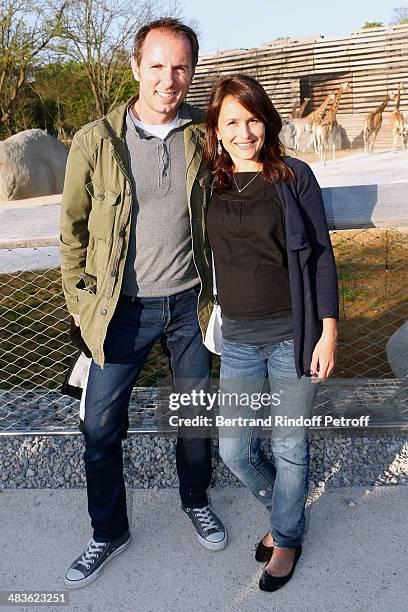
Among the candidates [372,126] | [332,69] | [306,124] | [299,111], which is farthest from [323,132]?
[332,69]

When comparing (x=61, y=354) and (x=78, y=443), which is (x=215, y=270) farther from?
(x=61, y=354)

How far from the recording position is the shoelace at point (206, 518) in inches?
89.0

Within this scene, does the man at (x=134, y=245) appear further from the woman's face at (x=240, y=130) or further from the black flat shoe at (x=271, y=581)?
the black flat shoe at (x=271, y=581)

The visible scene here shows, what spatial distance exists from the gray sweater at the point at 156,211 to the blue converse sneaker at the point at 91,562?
36.6 inches

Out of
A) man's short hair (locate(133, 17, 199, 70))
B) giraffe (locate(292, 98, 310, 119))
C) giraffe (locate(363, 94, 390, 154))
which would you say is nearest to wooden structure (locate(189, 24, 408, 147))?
giraffe (locate(292, 98, 310, 119))

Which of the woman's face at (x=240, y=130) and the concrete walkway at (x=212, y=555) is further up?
the woman's face at (x=240, y=130)

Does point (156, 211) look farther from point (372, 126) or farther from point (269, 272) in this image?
point (372, 126)

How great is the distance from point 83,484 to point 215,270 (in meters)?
1.27

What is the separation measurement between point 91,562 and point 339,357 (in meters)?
2.19

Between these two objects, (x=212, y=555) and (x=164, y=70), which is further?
(x=212, y=555)

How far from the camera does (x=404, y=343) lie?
126 inches

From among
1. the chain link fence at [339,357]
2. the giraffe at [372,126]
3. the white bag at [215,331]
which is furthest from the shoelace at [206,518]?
the giraffe at [372,126]

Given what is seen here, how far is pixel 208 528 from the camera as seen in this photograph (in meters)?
2.25

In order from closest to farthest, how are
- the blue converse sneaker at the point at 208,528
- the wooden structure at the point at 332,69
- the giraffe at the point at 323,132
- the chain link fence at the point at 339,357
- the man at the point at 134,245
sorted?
1. the man at the point at 134,245
2. the blue converse sneaker at the point at 208,528
3. the chain link fence at the point at 339,357
4. the giraffe at the point at 323,132
5. the wooden structure at the point at 332,69
